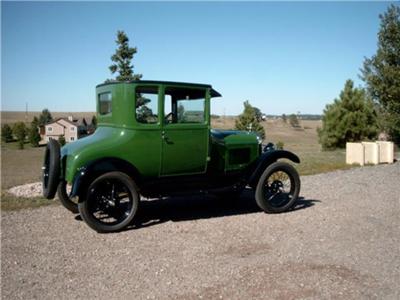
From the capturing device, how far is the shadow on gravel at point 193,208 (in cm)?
663

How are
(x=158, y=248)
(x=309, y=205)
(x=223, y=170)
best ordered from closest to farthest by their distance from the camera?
(x=158, y=248)
(x=223, y=170)
(x=309, y=205)

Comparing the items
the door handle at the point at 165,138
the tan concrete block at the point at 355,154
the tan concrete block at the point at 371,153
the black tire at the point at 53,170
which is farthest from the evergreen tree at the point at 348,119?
the black tire at the point at 53,170

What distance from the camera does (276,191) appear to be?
734cm

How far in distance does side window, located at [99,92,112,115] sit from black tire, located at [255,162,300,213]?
106 inches

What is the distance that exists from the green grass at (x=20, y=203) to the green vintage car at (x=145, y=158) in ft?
3.45

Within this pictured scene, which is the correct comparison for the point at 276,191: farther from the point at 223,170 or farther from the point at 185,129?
the point at 185,129

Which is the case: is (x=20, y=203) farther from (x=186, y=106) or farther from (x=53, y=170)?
(x=186, y=106)

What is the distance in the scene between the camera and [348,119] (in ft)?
80.1

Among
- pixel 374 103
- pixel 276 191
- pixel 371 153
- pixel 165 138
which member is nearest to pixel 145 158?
pixel 165 138

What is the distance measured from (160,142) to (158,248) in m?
1.64

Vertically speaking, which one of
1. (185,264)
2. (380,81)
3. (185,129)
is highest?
(380,81)


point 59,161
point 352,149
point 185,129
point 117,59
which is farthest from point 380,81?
point 59,161

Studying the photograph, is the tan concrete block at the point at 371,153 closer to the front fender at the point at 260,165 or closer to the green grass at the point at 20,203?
the front fender at the point at 260,165

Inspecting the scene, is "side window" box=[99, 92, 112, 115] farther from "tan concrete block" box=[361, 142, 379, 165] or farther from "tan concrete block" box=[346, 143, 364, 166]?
"tan concrete block" box=[361, 142, 379, 165]
